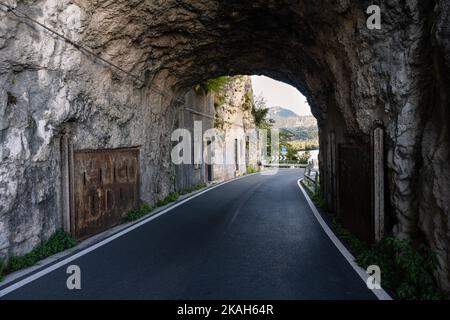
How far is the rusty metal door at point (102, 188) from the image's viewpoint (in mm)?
8266

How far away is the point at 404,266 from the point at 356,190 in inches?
122

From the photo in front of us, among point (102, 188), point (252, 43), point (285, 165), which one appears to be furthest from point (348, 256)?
point (285, 165)

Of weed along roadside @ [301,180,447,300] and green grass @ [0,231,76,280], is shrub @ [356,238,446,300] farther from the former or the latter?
green grass @ [0,231,76,280]

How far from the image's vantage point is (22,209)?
253 inches

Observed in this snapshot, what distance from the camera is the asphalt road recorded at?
505 cm

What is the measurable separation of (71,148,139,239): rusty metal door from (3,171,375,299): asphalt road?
920 millimetres

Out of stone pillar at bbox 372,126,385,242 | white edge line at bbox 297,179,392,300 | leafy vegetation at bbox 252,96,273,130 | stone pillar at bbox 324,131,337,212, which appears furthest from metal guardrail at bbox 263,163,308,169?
stone pillar at bbox 372,126,385,242

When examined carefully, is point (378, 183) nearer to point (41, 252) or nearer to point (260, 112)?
point (41, 252)

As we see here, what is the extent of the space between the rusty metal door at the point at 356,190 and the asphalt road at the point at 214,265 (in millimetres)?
686

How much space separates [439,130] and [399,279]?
6.98 ft

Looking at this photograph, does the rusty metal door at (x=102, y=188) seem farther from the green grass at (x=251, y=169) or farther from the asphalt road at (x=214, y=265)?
the green grass at (x=251, y=169)
